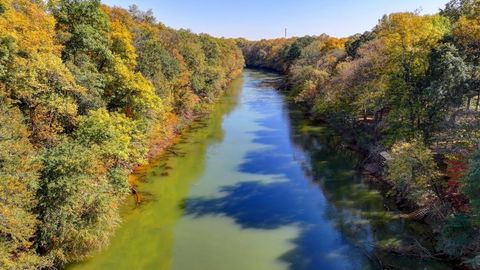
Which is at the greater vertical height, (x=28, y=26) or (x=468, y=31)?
(x=468, y=31)

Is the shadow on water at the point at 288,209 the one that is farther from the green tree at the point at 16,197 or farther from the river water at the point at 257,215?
the green tree at the point at 16,197

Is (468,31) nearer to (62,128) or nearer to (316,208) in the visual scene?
(316,208)

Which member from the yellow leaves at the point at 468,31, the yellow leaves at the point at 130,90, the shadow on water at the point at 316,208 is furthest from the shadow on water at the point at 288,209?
the yellow leaves at the point at 468,31

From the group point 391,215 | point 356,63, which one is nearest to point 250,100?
point 356,63

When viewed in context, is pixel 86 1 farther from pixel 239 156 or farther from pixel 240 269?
pixel 240 269

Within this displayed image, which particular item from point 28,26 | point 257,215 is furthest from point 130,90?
point 257,215

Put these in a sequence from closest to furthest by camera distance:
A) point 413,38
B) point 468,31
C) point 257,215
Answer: point 257,215 → point 468,31 → point 413,38

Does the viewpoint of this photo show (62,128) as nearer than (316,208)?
Yes

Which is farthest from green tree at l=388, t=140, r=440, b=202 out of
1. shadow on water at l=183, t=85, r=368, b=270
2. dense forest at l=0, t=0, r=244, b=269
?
dense forest at l=0, t=0, r=244, b=269
